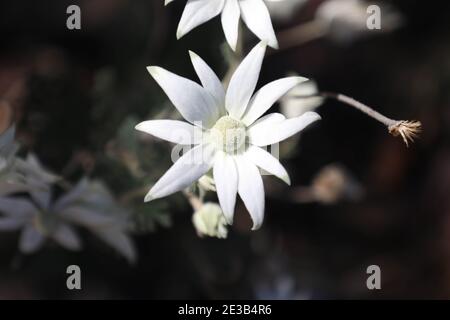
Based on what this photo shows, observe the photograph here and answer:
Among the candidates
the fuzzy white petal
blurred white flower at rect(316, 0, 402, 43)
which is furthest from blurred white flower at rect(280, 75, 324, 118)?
the fuzzy white petal

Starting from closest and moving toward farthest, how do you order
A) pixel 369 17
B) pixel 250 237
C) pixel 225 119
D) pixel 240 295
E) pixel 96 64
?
1. pixel 225 119
2. pixel 369 17
3. pixel 240 295
4. pixel 250 237
5. pixel 96 64

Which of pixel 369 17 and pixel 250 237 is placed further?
pixel 250 237

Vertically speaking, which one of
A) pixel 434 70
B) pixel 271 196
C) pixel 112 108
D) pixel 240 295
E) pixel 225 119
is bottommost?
pixel 240 295

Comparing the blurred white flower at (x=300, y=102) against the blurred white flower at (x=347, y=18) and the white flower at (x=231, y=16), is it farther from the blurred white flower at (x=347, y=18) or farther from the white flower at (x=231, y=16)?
the white flower at (x=231, y=16)

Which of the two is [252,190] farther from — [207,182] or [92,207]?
[92,207]

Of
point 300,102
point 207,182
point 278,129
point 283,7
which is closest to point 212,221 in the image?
point 207,182

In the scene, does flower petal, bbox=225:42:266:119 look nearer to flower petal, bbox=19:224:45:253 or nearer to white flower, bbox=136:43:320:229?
white flower, bbox=136:43:320:229

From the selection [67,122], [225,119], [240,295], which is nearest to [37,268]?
[67,122]

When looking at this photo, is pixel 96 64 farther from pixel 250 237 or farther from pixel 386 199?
pixel 386 199

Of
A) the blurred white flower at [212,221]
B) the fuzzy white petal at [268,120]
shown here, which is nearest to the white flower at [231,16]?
the fuzzy white petal at [268,120]
